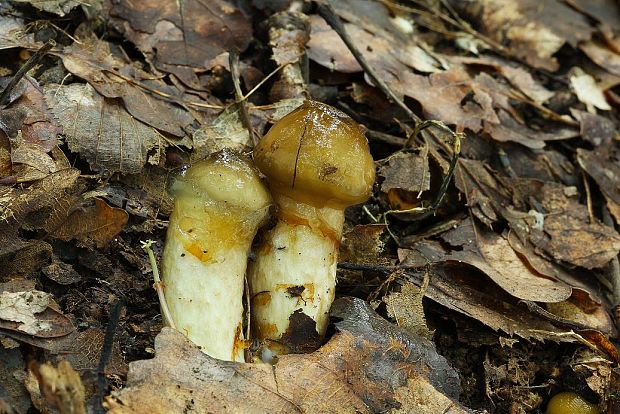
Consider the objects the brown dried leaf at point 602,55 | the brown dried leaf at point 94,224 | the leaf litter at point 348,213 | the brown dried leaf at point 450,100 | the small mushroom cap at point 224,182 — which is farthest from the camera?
the brown dried leaf at point 602,55

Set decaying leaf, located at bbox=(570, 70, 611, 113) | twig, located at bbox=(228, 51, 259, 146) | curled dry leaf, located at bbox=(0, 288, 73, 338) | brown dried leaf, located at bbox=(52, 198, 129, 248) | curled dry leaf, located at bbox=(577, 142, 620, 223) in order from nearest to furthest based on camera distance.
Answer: curled dry leaf, located at bbox=(0, 288, 73, 338) → brown dried leaf, located at bbox=(52, 198, 129, 248) → twig, located at bbox=(228, 51, 259, 146) → curled dry leaf, located at bbox=(577, 142, 620, 223) → decaying leaf, located at bbox=(570, 70, 611, 113)

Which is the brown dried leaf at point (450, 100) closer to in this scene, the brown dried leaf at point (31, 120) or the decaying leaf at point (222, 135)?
the decaying leaf at point (222, 135)

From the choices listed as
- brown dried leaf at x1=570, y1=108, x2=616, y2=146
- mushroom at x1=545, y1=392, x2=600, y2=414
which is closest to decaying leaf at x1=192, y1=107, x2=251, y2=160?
mushroom at x1=545, y1=392, x2=600, y2=414

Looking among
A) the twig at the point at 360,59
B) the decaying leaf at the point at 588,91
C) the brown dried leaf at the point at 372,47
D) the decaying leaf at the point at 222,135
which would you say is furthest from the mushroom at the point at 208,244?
the decaying leaf at the point at 588,91

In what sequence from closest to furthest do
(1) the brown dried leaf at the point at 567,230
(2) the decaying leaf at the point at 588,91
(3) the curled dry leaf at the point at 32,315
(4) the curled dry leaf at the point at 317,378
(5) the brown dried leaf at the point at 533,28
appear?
(4) the curled dry leaf at the point at 317,378, (3) the curled dry leaf at the point at 32,315, (1) the brown dried leaf at the point at 567,230, (2) the decaying leaf at the point at 588,91, (5) the brown dried leaf at the point at 533,28

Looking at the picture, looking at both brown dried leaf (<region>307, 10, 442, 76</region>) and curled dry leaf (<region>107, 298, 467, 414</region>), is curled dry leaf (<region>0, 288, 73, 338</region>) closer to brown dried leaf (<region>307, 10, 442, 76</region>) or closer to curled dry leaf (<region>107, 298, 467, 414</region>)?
curled dry leaf (<region>107, 298, 467, 414</region>)

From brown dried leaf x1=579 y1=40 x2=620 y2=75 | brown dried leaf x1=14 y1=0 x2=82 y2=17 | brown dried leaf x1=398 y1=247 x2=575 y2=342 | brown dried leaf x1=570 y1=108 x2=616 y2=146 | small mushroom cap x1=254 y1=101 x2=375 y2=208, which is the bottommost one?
brown dried leaf x1=398 y1=247 x2=575 y2=342

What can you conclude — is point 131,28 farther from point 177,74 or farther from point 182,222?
point 182,222

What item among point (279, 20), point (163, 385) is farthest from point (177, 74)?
point (163, 385)
